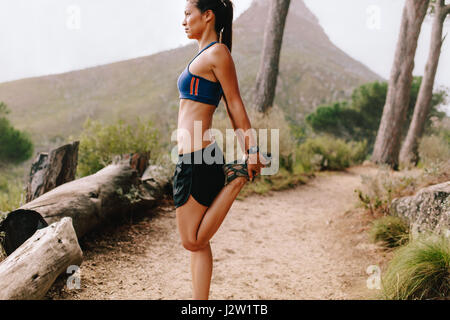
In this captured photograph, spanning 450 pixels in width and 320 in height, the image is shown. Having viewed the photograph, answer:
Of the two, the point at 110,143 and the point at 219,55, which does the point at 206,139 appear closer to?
the point at 219,55

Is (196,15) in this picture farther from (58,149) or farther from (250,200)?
(250,200)

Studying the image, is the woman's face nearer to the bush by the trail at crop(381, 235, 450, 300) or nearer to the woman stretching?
the woman stretching

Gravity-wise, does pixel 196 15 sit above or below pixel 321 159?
above

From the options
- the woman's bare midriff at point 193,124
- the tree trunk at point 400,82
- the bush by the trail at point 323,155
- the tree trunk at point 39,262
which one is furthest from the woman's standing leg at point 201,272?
the tree trunk at point 400,82

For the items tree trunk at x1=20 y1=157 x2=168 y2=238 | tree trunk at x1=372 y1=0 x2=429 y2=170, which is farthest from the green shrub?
tree trunk at x1=372 y1=0 x2=429 y2=170

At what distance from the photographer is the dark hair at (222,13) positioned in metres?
1.90

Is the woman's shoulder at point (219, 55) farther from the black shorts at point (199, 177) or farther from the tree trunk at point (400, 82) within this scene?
the tree trunk at point (400, 82)

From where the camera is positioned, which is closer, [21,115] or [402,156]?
[402,156]

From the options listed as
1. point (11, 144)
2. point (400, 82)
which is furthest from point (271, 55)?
point (11, 144)

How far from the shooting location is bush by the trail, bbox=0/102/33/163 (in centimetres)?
1684

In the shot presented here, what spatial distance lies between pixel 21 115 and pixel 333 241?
4579 cm

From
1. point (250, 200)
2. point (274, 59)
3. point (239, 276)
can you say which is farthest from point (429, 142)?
point (239, 276)

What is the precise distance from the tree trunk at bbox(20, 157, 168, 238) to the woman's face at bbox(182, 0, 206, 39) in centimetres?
220

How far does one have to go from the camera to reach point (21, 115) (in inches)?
1639
